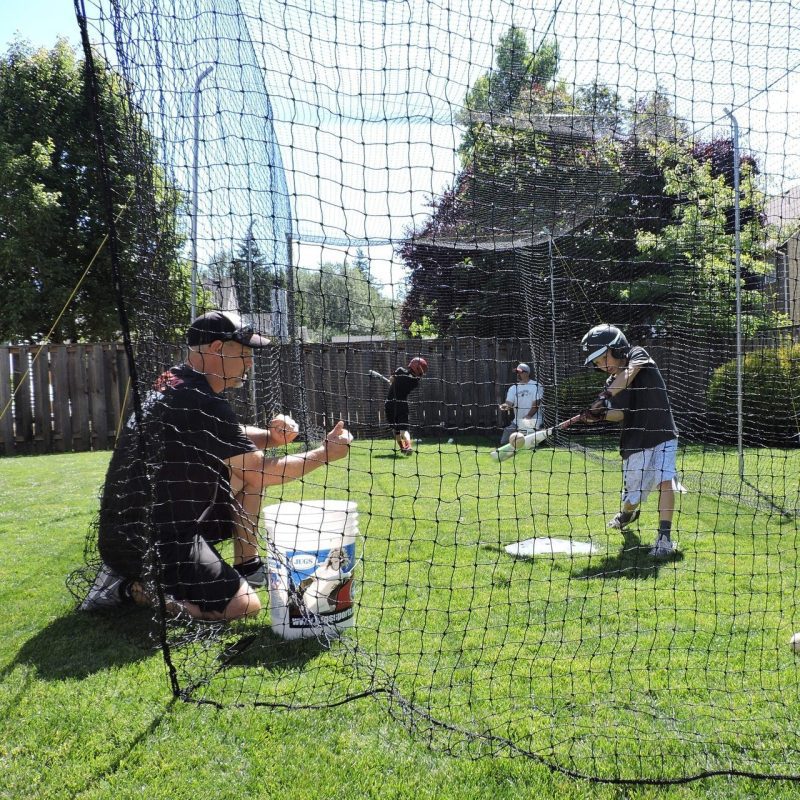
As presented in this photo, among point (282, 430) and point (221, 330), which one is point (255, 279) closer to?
point (282, 430)

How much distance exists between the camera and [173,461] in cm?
291

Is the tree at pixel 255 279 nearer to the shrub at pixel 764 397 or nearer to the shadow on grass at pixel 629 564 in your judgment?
the shadow on grass at pixel 629 564

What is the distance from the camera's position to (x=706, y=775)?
1.93 metres

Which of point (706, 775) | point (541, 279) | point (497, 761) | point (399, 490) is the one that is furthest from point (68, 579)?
point (541, 279)

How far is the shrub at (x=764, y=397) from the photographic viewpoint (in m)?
6.95

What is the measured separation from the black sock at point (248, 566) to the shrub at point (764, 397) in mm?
5299

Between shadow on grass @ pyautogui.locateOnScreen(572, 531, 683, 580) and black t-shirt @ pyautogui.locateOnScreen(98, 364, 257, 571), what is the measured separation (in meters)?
2.16

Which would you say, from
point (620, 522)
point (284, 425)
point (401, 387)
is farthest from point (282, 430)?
point (401, 387)

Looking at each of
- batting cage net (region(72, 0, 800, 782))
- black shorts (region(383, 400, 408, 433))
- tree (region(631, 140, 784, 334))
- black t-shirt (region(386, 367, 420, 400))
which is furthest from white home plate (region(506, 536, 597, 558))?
black t-shirt (region(386, 367, 420, 400))

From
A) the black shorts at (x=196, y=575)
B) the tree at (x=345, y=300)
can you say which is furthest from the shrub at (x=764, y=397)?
the black shorts at (x=196, y=575)

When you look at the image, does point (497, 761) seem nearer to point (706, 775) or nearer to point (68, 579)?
point (706, 775)

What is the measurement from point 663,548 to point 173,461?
10.1 ft

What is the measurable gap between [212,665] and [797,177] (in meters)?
3.59

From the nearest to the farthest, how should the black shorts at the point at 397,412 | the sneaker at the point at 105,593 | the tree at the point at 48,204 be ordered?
the sneaker at the point at 105,593 < the black shorts at the point at 397,412 < the tree at the point at 48,204
